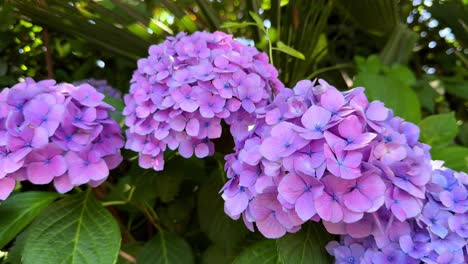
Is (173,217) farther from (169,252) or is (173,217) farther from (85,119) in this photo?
(85,119)

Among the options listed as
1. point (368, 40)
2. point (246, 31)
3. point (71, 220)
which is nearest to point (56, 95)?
point (71, 220)

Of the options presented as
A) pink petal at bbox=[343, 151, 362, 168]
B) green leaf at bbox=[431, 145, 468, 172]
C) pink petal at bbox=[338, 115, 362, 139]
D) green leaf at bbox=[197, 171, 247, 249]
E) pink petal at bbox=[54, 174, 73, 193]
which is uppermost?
pink petal at bbox=[338, 115, 362, 139]

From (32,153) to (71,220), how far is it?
153mm

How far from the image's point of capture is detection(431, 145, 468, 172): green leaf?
0.83 metres

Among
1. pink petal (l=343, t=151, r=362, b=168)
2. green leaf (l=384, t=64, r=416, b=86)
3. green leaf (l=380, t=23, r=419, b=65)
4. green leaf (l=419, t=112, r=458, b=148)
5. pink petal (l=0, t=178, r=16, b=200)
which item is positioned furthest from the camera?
green leaf (l=380, t=23, r=419, b=65)

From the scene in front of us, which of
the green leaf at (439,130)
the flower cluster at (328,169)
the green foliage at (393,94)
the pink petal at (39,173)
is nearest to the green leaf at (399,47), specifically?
the green foliage at (393,94)

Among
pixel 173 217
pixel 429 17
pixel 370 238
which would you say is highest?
pixel 429 17

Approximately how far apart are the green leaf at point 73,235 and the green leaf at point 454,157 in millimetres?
579

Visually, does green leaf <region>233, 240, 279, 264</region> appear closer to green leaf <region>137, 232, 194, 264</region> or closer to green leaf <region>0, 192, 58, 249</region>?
green leaf <region>137, 232, 194, 264</region>

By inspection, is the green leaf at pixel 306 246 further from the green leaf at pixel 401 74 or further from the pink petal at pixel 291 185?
the green leaf at pixel 401 74

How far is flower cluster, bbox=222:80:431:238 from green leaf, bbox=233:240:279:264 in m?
0.09

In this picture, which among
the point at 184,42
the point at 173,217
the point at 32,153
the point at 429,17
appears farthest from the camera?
the point at 429,17

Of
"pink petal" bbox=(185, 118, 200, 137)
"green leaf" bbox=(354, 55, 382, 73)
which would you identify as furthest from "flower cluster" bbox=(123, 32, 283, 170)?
"green leaf" bbox=(354, 55, 382, 73)

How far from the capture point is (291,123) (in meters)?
0.61
